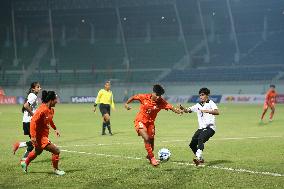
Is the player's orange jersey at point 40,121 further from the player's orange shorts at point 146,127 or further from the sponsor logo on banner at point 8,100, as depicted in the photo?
the sponsor logo on banner at point 8,100

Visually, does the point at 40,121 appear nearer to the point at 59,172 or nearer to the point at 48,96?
the point at 48,96

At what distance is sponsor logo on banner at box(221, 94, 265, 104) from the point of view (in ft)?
199

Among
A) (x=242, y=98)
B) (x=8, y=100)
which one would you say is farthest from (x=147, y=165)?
(x=8, y=100)

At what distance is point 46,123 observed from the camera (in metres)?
12.6

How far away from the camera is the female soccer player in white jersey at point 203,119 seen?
45.9ft

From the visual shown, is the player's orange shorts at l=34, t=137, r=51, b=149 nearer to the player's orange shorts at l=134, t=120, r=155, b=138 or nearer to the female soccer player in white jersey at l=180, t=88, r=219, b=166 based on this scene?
the player's orange shorts at l=134, t=120, r=155, b=138

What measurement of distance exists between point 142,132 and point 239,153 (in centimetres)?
394

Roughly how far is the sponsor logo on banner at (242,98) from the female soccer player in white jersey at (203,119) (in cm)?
4712

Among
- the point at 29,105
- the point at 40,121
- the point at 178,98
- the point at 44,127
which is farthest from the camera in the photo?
the point at 178,98

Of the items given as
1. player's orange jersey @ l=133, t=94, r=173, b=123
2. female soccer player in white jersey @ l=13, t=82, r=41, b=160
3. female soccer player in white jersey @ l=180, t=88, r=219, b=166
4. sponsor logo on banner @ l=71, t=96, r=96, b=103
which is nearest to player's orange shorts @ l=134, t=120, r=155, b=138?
player's orange jersey @ l=133, t=94, r=173, b=123

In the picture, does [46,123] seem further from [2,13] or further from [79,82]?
[2,13]

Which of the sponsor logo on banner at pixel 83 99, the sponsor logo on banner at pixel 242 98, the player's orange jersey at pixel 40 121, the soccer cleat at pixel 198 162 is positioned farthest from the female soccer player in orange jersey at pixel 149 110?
the sponsor logo on banner at pixel 83 99

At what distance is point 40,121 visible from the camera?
41.0 ft

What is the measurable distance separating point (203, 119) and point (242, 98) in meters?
48.8
